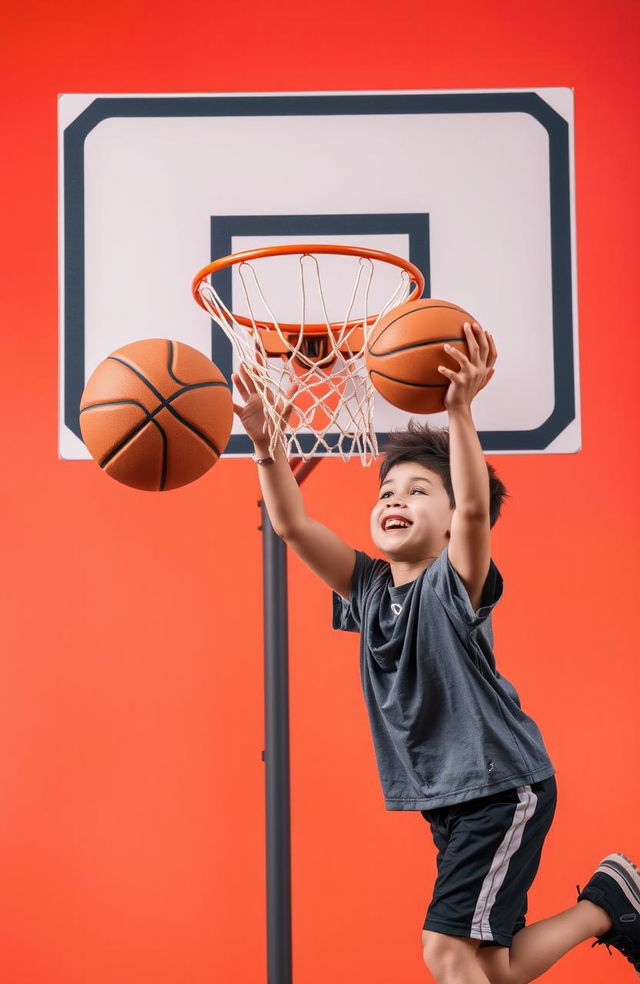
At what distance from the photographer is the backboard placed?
250 centimetres

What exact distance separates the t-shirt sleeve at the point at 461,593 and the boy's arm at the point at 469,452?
0.09m

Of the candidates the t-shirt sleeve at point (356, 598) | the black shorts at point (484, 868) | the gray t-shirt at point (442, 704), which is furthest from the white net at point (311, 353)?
the black shorts at point (484, 868)

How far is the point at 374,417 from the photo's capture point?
8.05ft

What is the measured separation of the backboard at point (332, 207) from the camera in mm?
2504

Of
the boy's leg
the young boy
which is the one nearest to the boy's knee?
the young boy

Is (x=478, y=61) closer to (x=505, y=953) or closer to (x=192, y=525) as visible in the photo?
(x=192, y=525)

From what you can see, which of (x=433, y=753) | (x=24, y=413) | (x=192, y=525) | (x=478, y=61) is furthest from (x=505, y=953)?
(x=478, y=61)

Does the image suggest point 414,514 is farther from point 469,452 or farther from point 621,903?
point 621,903

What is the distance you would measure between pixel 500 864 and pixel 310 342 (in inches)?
46.1

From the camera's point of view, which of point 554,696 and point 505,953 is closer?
point 505,953

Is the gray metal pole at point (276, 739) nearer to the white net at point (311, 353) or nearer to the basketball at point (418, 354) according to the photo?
the white net at point (311, 353)

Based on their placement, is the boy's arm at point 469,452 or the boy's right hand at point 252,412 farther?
the boy's right hand at point 252,412

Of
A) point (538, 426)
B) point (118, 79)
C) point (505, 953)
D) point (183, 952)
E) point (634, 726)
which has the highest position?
point (118, 79)

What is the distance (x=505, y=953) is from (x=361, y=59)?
2.56 meters
